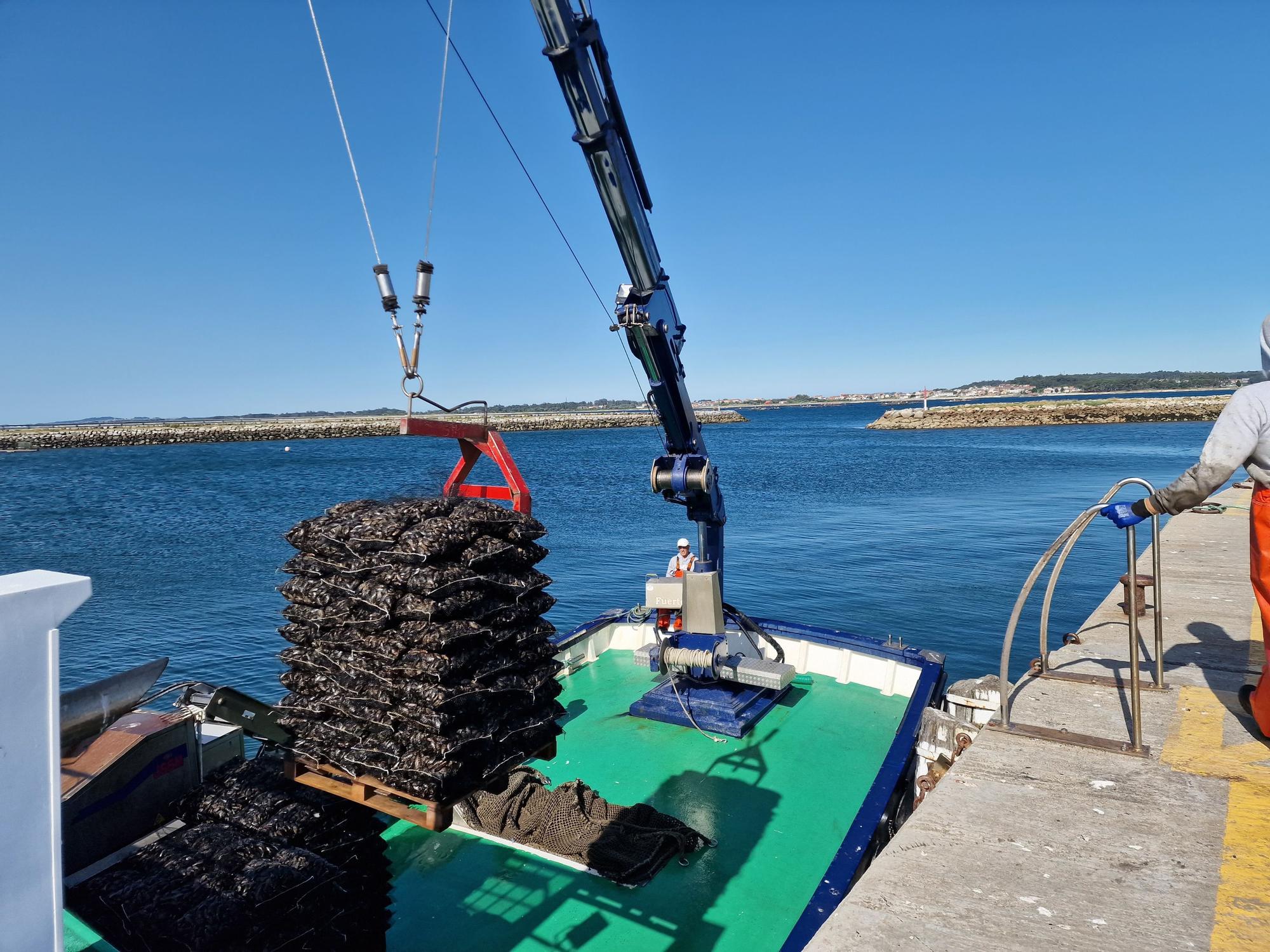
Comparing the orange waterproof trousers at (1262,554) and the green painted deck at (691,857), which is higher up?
the orange waterproof trousers at (1262,554)

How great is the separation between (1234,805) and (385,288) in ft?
17.6

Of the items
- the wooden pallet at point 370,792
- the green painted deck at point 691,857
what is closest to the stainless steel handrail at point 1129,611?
the green painted deck at point 691,857

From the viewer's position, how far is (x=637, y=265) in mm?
7805

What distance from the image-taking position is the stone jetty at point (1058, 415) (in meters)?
97.6

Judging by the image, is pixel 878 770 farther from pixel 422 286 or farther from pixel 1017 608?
pixel 422 286

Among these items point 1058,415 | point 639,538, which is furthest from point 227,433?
point 1058,415

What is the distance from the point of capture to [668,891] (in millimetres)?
5801

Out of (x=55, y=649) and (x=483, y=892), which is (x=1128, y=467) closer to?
(x=483, y=892)

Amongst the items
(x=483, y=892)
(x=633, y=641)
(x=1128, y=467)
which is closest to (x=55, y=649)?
(x=483, y=892)

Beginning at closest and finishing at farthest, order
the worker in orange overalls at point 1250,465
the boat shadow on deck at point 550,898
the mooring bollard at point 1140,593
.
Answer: the worker in orange overalls at point 1250,465
the boat shadow on deck at point 550,898
the mooring bollard at point 1140,593

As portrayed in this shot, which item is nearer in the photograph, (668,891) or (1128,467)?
(668,891)

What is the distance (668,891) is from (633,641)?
5.83 meters

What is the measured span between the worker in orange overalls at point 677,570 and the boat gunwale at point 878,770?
1.46m

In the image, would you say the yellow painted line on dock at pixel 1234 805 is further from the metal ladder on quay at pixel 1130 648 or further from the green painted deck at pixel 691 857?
the green painted deck at pixel 691 857
